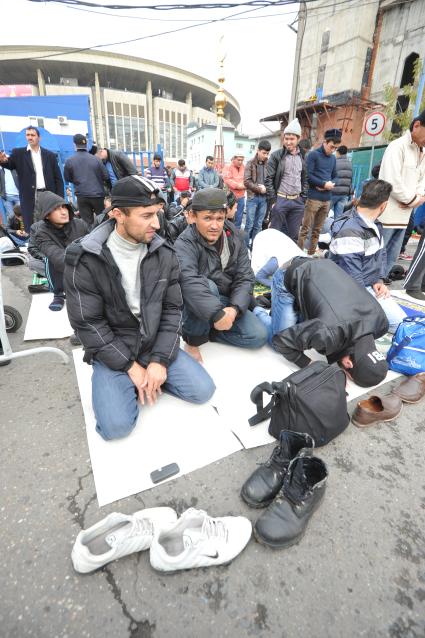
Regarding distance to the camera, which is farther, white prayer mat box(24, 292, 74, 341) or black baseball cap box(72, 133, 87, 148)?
black baseball cap box(72, 133, 87, 148)

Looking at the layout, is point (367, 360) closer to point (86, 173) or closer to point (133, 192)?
point (133, 192)

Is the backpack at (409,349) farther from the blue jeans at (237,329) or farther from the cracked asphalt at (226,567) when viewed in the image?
the blue jeans at (237,329)

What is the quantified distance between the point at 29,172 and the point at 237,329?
4213 millimetres

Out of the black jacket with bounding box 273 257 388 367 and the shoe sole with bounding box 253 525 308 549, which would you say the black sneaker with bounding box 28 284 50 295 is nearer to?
the black jacket with bounding box 273 257 388 367

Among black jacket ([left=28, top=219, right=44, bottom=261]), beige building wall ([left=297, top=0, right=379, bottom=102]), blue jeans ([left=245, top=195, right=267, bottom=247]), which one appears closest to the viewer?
black jacket ([left=28, top=219, right=44, bottom=261])

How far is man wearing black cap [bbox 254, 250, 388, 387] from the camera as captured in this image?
2057 millimetres

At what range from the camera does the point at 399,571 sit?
120cm

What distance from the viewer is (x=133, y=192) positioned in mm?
1699

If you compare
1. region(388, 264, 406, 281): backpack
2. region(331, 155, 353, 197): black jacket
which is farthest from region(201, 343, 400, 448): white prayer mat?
region(331, 155, 353, 197): black jacket

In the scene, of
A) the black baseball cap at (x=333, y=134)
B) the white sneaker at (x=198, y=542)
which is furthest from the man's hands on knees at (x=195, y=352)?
the black baseball cap at (x=333, y=134)

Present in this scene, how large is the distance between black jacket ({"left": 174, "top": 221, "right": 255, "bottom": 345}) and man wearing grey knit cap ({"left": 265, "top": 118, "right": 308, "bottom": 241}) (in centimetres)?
258

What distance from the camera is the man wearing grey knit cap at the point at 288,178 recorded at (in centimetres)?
463

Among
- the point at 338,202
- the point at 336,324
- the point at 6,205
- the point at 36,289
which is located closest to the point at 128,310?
the point at 336,324

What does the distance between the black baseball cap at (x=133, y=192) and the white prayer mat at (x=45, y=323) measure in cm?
175
